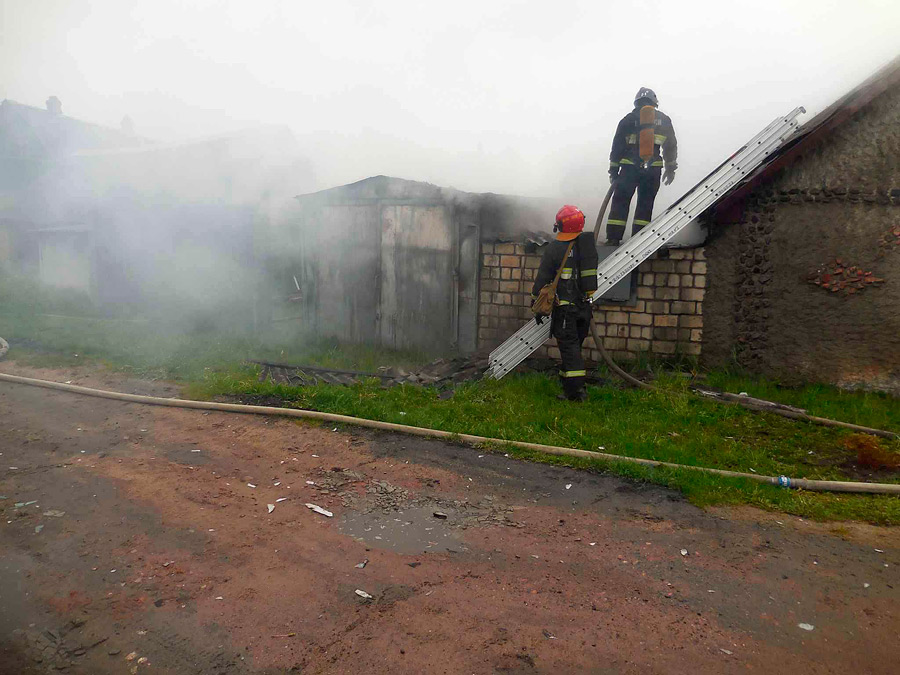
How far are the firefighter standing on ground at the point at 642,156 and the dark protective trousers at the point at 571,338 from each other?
4.70ft

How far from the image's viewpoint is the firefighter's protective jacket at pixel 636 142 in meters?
6.82

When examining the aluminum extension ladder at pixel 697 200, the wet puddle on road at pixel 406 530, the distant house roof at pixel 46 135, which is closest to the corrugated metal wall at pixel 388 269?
the aluminum extension ladder at pixel 697 200

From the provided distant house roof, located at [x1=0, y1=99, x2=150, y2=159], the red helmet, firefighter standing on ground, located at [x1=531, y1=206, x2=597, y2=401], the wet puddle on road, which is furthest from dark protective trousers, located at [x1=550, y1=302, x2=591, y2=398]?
distant house roof, located at [x1=0, y1=99, x2=150, y2=159]

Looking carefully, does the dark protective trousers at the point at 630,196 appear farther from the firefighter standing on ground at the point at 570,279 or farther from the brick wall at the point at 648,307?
the firefighter standing on ground at the point at 570,279

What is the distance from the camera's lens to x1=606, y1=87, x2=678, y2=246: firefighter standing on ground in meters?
6.75

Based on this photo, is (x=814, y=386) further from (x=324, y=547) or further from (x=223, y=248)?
(x=223, y=248)

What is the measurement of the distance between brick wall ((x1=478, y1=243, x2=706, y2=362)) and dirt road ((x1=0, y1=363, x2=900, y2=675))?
10.9 ft

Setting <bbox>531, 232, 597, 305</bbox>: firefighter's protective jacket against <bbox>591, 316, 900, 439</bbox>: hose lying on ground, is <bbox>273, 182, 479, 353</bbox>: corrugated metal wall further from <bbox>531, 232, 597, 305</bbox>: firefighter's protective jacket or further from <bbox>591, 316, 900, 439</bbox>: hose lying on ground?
<bbox>591, 316, 900, 439</bbox>: hose lying on ground

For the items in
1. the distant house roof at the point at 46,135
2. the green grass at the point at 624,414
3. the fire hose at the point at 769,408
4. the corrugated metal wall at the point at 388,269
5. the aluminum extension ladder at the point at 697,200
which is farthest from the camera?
the distant house roof at the point at 46,135

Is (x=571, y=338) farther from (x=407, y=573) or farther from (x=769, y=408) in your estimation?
(x=407, y=573)

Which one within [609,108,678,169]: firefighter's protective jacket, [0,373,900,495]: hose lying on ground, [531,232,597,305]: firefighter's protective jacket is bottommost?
[0,373,900,495]: hose lying on ground

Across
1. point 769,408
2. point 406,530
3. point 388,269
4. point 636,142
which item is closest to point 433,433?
point 406,530

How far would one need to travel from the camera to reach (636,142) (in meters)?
6.82

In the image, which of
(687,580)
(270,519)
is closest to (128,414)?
(270,519)
